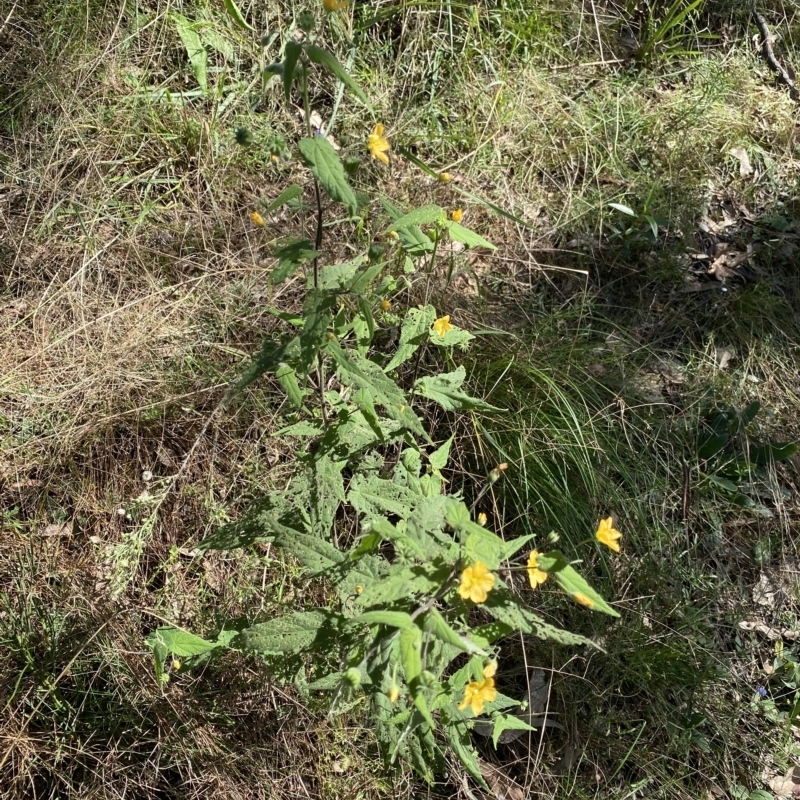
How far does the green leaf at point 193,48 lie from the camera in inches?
120

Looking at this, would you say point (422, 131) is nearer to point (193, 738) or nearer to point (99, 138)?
point (99, 138)

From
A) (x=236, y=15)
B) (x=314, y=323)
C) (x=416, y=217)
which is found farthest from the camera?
(x=236, y=15)

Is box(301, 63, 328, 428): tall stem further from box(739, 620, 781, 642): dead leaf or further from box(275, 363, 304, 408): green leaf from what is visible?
box(739, 620, 781, 642): dead leaf

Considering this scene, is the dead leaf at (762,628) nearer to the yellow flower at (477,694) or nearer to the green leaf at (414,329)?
the yellow flower at (477,694)

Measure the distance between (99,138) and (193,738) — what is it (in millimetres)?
2257

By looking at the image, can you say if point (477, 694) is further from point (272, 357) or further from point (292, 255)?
point (292, 255)

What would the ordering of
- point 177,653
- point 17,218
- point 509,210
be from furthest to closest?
1. point 509,210
2. point 17,218
3. point 177,653

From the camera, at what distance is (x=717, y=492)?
2.64 meters

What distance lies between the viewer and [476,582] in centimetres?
128

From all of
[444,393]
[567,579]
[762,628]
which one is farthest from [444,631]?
[762,628]

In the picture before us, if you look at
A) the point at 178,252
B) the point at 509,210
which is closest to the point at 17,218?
the point at 178,252

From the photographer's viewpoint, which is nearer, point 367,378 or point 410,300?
point 367,378

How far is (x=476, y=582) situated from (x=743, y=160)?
295 centimetres

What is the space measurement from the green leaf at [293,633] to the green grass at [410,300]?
69cm
